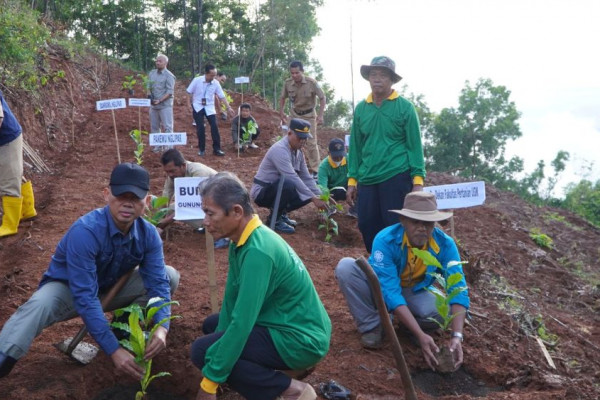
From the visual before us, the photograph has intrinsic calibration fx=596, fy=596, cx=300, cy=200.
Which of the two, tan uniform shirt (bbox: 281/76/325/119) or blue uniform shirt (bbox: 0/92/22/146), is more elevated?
tan uniform shirt (bbox: 281/76/325/119)

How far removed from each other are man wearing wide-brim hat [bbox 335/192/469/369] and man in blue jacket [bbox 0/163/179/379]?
1.34m

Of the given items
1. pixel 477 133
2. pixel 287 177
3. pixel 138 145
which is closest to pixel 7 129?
pixel 287 177

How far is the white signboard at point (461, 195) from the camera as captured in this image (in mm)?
5309

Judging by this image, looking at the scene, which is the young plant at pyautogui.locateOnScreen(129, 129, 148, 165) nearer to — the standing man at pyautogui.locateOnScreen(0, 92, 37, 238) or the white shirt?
the white shirt

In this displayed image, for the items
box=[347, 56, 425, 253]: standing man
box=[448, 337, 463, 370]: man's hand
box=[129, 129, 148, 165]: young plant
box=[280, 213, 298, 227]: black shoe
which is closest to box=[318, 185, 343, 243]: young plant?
box=[280, 213, 298, 227]: black shoe

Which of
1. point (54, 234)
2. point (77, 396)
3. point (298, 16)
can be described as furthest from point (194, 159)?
point (298, 16)

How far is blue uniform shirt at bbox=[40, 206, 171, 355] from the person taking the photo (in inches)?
127

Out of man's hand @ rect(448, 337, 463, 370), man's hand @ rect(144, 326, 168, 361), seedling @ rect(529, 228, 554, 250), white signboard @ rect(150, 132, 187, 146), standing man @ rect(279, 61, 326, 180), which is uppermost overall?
standing man @ rect(279, 61, 326, 180)

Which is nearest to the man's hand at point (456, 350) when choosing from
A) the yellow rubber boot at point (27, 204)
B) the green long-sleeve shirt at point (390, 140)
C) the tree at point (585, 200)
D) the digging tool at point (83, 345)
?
the green long-sleeve shirt at point (390, 140)

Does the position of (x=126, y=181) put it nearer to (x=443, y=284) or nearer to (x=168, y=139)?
(x=443, y=284)

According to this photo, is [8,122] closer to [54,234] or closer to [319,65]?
[54,234]

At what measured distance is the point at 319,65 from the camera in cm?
2555

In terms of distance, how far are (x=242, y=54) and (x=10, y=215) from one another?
21227 mm

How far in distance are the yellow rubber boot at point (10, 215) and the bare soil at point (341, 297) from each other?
110mm
